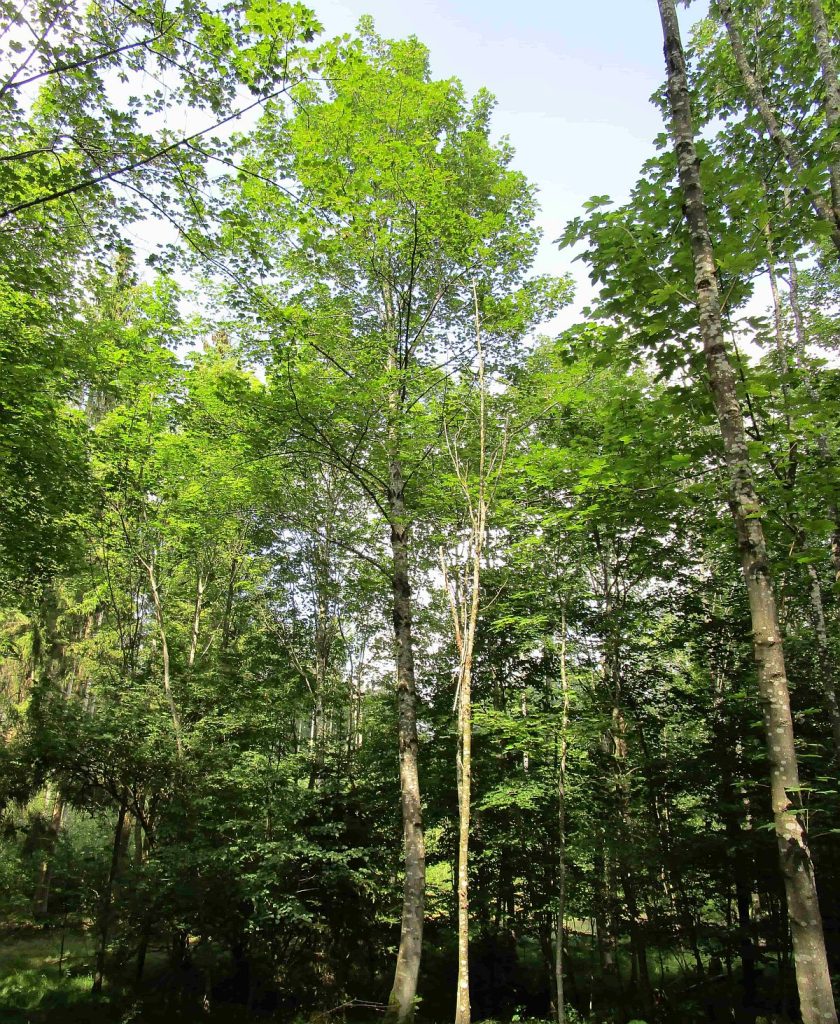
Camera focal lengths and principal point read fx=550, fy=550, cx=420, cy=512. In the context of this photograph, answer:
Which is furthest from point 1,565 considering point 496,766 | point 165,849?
point 496,766

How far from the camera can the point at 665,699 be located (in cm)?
1147

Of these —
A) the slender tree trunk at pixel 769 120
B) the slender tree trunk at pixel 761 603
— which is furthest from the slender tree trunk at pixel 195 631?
the slender tree trunk at pixel 769 120

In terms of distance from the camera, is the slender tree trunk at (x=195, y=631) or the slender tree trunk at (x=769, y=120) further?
the slender tree trunk at (x=195, y=631)

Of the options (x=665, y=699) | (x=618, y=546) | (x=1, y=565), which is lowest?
(x=665, y=699)

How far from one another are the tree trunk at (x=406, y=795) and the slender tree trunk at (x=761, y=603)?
→ 230 inches

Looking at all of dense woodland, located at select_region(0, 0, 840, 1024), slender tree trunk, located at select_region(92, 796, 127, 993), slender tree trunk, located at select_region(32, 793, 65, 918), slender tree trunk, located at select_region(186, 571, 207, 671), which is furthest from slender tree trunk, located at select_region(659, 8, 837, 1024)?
slender tree trunk, located at select_region(32, 793, 65, 918)

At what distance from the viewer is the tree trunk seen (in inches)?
293

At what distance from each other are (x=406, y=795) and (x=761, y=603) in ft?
21.4

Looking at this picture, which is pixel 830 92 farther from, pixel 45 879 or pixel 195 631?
pixel 45 879

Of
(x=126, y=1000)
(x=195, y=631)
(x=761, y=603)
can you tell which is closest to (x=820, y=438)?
(x=761, y=603)

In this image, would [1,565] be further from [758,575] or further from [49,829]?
[758,575]

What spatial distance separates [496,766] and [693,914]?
4.62 metres

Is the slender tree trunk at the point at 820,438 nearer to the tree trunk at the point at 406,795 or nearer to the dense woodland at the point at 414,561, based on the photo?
the dense woodland at the point at 414,561

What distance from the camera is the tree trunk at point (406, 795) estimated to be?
745 centimetres
